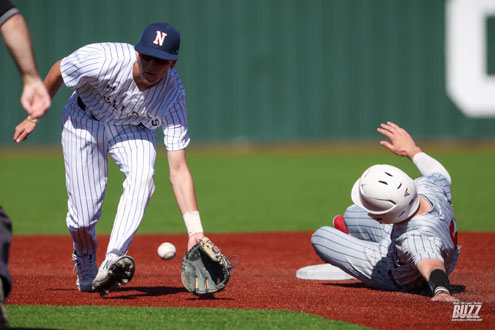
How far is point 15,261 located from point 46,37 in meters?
13.0

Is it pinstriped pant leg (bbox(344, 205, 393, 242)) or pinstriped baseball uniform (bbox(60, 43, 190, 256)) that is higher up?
pinstriped baseball uniform (bbox(60, 43, 190, 256))

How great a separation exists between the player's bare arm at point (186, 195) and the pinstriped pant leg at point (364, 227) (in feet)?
3.61

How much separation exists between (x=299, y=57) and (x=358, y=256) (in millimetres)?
13901

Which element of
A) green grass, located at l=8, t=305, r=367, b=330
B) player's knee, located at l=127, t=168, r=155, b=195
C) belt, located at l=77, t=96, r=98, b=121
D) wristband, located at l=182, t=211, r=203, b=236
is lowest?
green grass, located at l=8, t=305, r=367, b=330

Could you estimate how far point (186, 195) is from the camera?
14.5ft

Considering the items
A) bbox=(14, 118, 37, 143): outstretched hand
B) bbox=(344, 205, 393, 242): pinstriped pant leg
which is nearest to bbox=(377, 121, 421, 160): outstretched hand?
bbox=(344, 205, 393, 242): pinstriped pant leg

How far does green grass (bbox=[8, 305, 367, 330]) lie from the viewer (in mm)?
3502

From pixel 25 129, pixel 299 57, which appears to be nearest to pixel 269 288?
pixel 25 129

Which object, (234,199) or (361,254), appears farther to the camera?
(234,199)

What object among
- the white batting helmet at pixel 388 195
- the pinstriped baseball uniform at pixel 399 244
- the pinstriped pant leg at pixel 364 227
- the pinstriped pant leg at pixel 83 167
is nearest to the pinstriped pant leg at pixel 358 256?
the pinstriped baseball uniform at pixel 399 244

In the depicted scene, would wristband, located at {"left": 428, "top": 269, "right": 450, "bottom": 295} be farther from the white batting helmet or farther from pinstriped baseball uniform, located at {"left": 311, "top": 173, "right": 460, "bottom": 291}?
the white batting helmet

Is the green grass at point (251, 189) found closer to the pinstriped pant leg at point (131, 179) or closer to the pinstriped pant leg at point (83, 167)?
the pinstriped pant leg at point (83, 167)

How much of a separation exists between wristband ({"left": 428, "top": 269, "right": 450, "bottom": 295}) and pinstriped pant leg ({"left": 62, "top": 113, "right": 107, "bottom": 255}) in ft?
6.37

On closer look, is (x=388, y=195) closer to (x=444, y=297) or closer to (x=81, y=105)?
(x=444, y=297)
